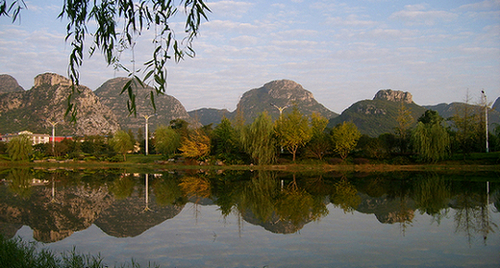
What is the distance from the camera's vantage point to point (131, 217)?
37.6 feet

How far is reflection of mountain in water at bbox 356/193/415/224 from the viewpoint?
11.1m

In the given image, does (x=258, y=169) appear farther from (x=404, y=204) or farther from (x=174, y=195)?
(x=404, y=204)

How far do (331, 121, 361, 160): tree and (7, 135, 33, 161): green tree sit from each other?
38.9 meters

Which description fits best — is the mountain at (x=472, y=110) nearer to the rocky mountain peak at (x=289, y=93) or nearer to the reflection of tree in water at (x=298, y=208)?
the reflection of tree in water at (x=298, y=208)

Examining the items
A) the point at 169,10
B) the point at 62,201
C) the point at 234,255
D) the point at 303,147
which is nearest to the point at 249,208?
the point at 234,255

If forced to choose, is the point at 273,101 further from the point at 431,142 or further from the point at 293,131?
the point at 431,142

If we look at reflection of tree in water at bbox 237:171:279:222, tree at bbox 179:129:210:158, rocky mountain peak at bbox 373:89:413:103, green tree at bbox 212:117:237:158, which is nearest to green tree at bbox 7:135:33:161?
tree at bbox 179:129:210:158

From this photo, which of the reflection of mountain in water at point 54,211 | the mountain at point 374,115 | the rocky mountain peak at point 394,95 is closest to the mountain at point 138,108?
the mountain at point 374,115

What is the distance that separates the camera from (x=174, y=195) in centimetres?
1648

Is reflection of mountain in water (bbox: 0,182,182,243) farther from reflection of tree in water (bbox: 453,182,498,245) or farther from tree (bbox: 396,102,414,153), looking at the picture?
tree (bbox: 396,102,414,153)

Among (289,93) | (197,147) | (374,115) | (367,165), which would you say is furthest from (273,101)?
(367,165)

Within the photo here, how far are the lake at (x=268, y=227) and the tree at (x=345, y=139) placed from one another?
20.8 m

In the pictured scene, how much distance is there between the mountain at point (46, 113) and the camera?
116 m

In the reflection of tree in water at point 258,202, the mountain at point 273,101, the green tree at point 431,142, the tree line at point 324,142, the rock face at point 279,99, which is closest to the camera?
the reflection of tree in water at point 258,202
